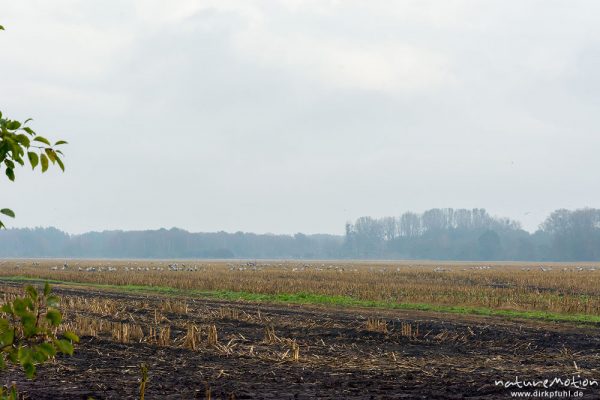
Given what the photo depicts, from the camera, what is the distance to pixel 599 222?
591ft

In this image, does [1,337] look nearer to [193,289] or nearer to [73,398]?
[73,398]

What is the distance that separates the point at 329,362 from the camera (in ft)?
42.3

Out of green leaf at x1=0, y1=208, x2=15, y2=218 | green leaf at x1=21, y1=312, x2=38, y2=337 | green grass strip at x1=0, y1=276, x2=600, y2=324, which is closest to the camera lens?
green leaf at x1=21, y1=312, x2=38, y2=337

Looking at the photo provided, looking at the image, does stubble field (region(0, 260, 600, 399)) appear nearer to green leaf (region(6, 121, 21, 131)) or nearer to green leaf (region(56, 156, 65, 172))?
green leaf (region(56, 156, 65, 172))

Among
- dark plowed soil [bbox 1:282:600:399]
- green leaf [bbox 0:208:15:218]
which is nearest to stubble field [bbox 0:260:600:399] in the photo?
dark plowed soil [bbox 1:282:600:399]

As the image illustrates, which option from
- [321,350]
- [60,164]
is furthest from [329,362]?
[60,164]

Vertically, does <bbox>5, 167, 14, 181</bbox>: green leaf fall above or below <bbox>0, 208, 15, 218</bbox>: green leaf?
above

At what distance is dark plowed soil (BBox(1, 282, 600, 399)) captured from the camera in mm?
10258

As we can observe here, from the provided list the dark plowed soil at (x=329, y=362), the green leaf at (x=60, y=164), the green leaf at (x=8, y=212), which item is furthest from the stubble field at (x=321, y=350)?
the green leaf at (x=8, y=212)

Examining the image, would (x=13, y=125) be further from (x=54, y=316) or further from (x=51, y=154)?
(x=54, y=316)

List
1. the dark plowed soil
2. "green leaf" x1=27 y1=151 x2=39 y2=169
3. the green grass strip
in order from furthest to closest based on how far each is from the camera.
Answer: the green grass strip → the dark plowed soil → "green leaf" x1=27 y1=151 x2=39 y2=169

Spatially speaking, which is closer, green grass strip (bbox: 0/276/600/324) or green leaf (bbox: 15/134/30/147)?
green leaf (bbox: 15/134/30/147)

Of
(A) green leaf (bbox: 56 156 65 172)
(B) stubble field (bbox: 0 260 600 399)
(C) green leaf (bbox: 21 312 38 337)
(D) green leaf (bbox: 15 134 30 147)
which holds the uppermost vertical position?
(D) green leaf (bbox: 15 134 30 147)

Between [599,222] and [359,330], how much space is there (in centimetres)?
18156
